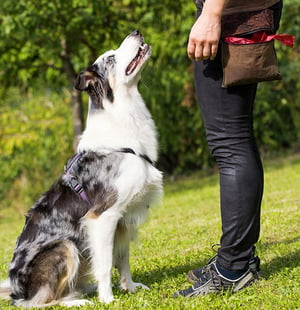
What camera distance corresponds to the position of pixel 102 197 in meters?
3.78

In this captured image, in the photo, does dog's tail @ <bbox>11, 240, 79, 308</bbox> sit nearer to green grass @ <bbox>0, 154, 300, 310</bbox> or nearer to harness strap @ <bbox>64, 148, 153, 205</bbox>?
green grass @ <bbox>0, 154, 300, 310</bbox>

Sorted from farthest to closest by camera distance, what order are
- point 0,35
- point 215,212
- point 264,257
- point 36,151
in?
point 36,151 → point 0,35 → point 215,212 → point 264,257

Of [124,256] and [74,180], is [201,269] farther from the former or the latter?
[74,180]

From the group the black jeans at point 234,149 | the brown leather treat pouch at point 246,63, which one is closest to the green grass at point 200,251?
the black jeans at point 234,149

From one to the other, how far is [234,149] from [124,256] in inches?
53.3

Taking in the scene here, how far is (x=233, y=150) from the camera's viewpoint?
10.8ft

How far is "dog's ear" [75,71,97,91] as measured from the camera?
4023 millimetres

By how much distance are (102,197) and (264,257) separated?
1.46 m

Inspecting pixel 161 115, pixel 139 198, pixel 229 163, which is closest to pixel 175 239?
pixel 139 198

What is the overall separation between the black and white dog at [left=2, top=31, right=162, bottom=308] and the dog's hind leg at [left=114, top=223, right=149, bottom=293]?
0.03 feet

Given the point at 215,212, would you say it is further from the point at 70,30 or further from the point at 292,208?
the point at 70,30

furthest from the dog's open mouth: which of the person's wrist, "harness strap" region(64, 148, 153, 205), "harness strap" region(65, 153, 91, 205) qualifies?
the person's wrist

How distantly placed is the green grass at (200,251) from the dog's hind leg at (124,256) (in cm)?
10

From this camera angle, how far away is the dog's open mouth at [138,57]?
408 centimetres
